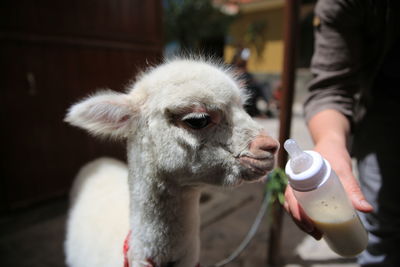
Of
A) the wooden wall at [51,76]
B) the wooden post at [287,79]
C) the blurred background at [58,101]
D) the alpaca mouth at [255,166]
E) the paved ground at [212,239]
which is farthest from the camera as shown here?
the wooden wall at [51,76]

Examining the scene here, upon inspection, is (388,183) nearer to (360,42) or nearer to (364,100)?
(364,100)

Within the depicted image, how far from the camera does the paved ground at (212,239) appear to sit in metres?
2.03

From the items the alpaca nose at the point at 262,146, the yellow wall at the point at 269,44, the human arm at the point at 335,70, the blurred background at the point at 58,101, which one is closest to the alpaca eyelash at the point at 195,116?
the alpaca nose at the point at 262,146

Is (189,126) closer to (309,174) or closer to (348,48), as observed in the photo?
(309,174)

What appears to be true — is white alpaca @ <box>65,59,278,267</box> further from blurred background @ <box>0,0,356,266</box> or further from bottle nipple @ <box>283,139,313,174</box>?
blurred background @ <box>0,0,356,266</box>

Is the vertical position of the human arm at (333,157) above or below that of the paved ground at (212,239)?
above

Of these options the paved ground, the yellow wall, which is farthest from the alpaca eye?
the yellow wall

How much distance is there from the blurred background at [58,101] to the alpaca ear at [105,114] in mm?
1022

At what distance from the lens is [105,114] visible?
929 millimetres

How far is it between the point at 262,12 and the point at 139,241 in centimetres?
1315

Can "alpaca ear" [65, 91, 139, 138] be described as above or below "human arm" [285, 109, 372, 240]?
above

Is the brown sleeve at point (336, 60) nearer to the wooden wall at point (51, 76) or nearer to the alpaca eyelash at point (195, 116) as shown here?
the alpaca eyelash at point (195, 116)

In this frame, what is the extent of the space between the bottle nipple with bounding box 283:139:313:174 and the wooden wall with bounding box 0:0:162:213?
1876 millimetres

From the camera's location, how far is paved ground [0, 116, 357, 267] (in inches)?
79.7
